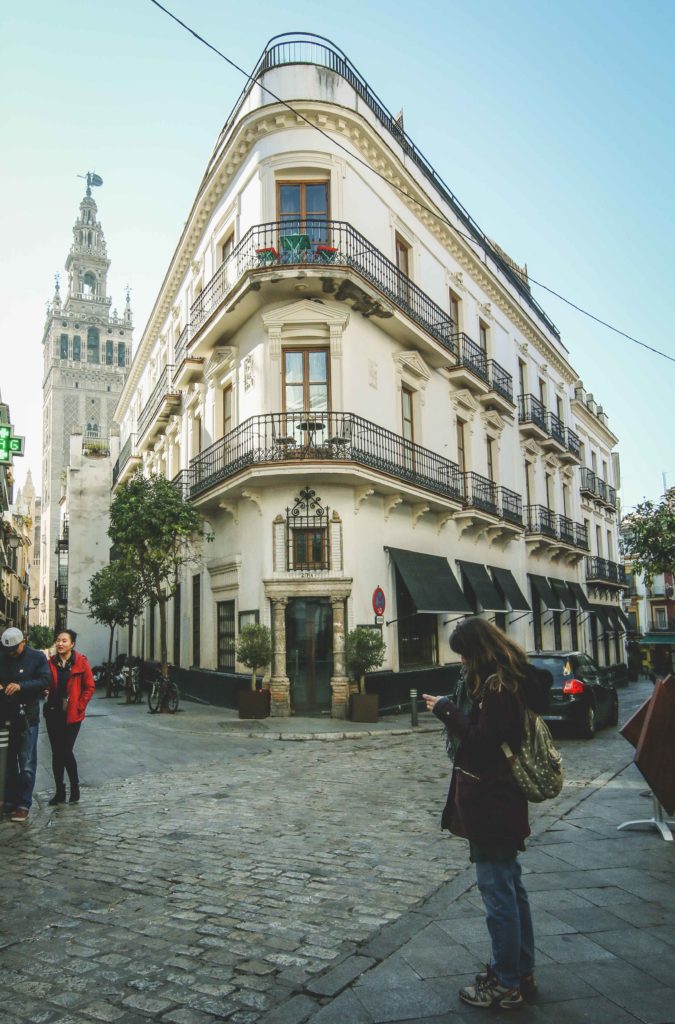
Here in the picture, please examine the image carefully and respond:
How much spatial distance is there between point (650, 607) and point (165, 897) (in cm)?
6060

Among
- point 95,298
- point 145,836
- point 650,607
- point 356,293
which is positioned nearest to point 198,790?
point 145,836

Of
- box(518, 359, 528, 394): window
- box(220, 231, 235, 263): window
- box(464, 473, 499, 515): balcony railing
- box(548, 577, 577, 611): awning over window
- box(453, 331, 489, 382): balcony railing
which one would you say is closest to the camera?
box(220, 231, 235, 263): window

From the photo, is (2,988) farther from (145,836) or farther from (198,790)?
(198,790)

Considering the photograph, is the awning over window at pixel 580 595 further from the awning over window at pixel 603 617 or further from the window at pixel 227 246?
the window at pixel 227 246

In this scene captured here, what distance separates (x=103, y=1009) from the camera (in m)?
3.56

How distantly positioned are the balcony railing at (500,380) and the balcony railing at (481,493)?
3115mm

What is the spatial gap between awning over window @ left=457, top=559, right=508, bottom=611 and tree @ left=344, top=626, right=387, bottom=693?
23.1 ft

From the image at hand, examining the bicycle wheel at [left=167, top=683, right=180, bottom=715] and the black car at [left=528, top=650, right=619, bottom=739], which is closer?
the black car at [left=528, top=650, right=619, bottom=739]

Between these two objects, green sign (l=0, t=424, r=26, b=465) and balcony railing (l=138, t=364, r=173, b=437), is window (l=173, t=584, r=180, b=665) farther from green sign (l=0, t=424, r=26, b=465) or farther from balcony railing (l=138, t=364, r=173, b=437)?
green sign (l=0, t=424, r=26, b=465)

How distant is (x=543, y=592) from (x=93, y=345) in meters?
86.2

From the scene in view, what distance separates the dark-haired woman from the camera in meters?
3.40

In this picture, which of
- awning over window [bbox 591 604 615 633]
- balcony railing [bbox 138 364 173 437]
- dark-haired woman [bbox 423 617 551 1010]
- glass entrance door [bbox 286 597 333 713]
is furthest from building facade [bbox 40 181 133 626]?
dark-haired woman [bbox 423 617 551 1010]

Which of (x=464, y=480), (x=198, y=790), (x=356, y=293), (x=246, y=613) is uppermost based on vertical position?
(x=356, y=293)

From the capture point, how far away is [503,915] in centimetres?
339
